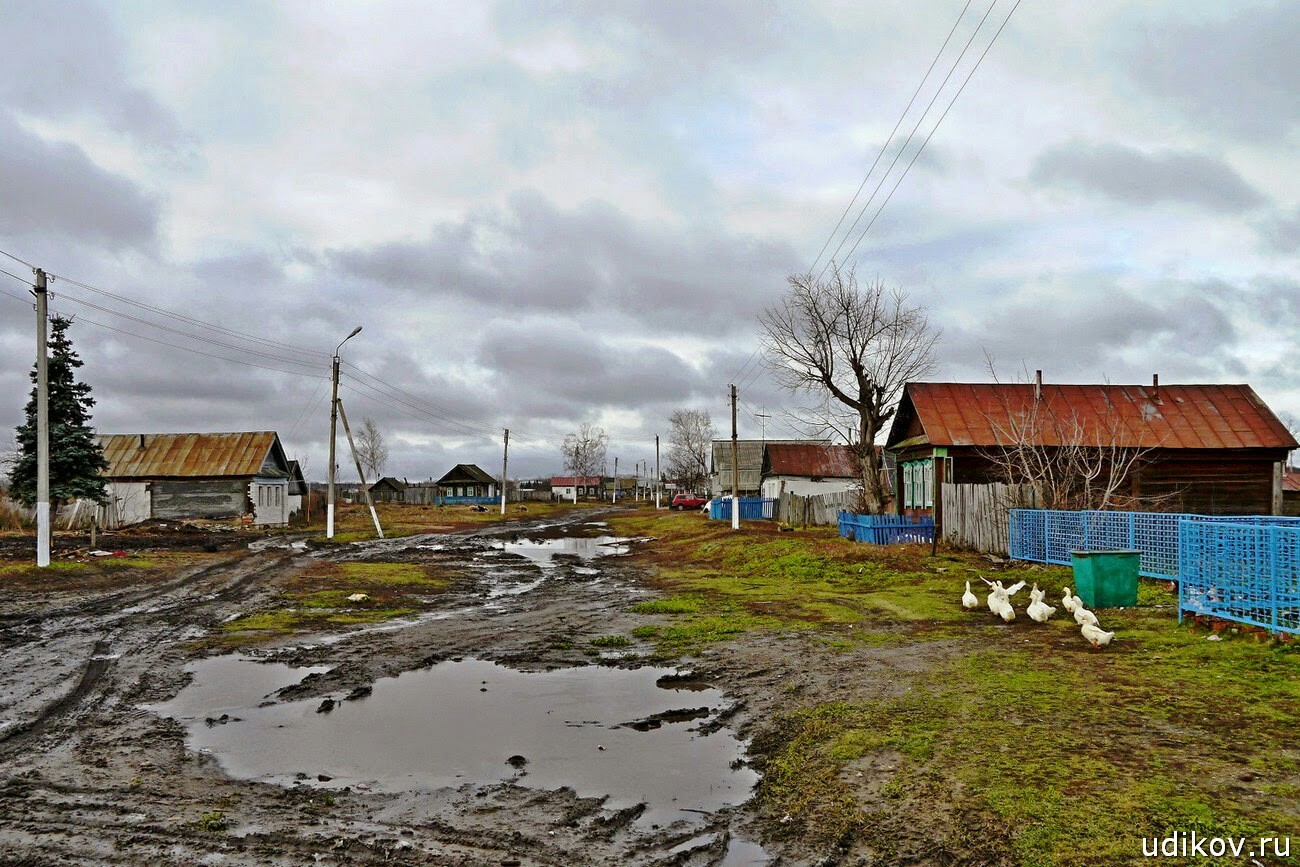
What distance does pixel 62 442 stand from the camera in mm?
35062

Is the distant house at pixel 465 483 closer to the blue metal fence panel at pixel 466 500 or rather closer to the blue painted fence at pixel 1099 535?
the blue metal fence panel at pixel 466 500

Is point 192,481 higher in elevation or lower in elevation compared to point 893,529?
higher

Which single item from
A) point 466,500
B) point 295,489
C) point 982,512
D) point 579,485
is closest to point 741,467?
point 295,489

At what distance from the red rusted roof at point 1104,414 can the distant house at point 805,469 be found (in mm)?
27657

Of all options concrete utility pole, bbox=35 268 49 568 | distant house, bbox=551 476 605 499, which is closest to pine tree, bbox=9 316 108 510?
concrete utility pole, bbox=35 268 49 568

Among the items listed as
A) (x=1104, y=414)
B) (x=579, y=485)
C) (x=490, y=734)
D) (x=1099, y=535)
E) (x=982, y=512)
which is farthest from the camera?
(x=579, y=485)

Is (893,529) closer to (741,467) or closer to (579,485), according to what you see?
(741,467)

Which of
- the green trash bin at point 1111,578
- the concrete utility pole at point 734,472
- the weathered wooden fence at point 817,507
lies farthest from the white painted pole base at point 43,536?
the weathered wooden fence at point 817,507

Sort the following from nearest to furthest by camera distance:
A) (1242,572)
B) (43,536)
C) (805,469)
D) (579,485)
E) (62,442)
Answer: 1. (1242,572)
2. (43,536)
3. (62,442)
4. (805,469)
5. (579,485)

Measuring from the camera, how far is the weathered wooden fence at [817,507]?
34266 mm

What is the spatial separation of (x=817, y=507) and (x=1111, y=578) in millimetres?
24238

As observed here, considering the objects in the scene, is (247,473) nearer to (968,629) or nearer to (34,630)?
(34,630)

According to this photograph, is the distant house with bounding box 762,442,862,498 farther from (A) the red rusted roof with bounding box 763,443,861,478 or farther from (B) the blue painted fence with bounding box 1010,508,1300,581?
(B) the blue painted fence with bounding box 1010,508,1300,581

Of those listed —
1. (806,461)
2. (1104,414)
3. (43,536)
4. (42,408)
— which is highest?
(1104,414)
